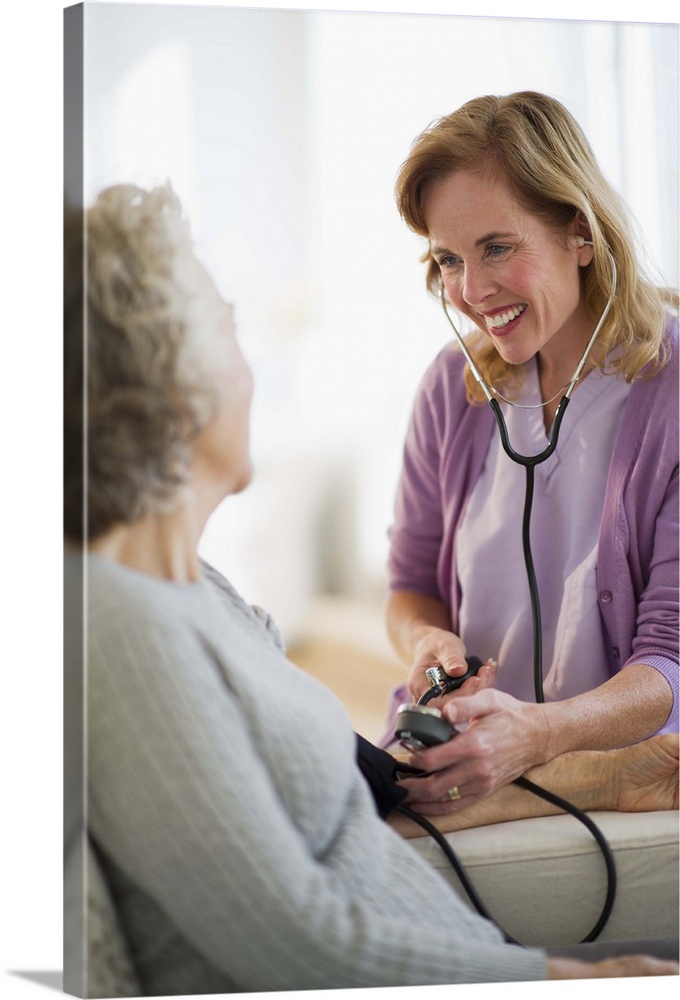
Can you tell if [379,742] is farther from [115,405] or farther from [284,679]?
[115,405]

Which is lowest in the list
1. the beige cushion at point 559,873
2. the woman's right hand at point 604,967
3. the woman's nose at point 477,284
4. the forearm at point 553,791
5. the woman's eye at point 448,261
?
the woman's right hand at point 604,967

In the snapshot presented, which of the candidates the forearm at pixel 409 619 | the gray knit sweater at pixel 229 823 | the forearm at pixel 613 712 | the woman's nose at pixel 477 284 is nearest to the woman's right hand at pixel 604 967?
the gray knit sweater at pixel 229 823

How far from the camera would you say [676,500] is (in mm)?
1389

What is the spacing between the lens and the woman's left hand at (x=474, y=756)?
1325mm

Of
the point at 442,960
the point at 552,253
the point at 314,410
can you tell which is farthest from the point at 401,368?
the point at 442,960

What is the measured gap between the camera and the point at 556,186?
134 cm

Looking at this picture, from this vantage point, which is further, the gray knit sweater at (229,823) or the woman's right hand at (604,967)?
the woman's right hand at (604,967)

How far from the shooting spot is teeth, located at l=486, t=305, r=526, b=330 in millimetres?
1391

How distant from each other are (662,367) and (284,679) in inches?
23.8

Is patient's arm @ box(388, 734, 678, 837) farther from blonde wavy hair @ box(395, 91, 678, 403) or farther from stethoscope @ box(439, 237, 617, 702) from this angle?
blonde wavy hair @ box(395, 91, 678, 403)

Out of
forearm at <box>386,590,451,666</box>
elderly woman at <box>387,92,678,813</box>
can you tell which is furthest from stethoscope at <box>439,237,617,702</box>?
forearm at <box>386,590,451,666</box>

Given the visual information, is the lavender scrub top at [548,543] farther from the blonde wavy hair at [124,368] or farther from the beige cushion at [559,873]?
the blonde wavy hair at [124,368]

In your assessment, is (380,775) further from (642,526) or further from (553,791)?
(642,526)

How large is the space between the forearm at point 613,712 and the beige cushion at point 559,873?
9 centimetres
